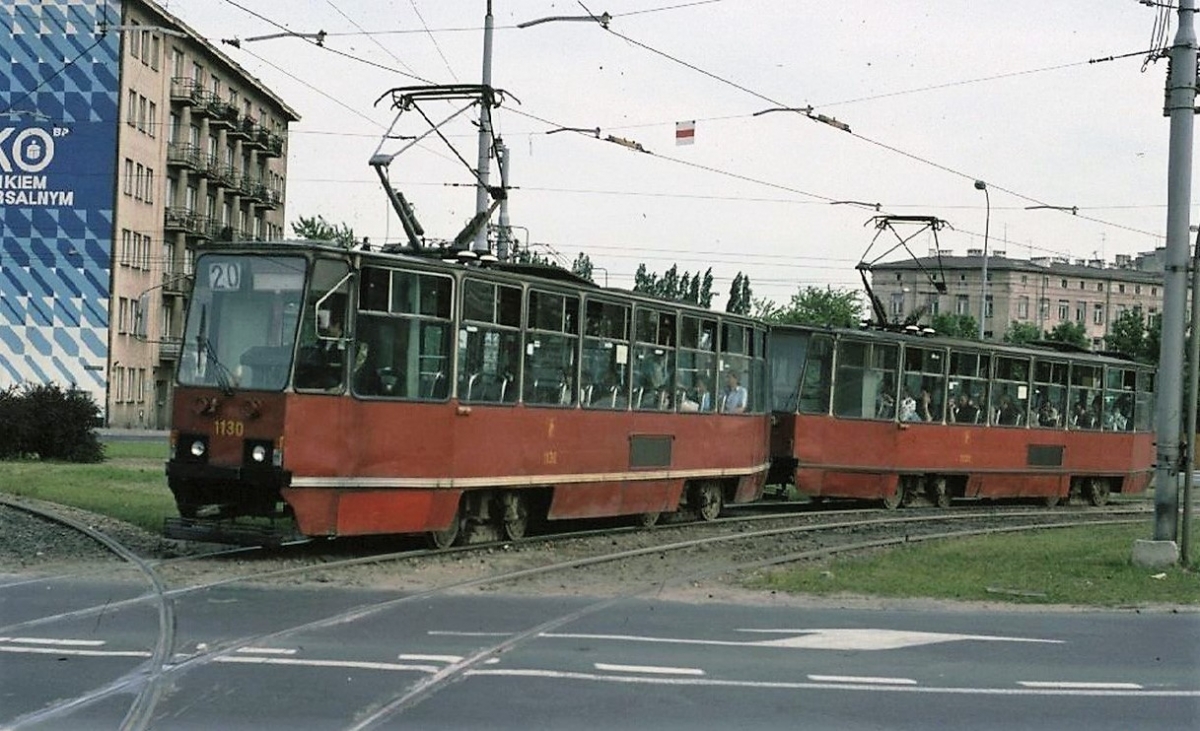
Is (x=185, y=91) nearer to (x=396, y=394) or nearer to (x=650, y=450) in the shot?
(x=650, y=450)

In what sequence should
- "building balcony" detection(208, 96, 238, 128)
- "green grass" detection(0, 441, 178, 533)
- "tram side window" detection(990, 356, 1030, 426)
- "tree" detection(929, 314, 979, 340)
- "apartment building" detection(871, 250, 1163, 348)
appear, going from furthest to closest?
"apartment building" detection(871, 250, 1163, 348) → "tree" detection(929, 314, 979, 340) → "building balcony" detection(208, 96, 238, 128) → "tram side window" detection(990, 356, 1030, 426) → "green grass" detection(0, 441, 178, 533)

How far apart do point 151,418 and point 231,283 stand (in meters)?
57.0

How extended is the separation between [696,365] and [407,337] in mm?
7060

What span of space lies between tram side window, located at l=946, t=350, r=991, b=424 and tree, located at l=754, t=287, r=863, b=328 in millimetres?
73177

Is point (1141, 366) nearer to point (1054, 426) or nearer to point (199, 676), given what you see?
point (1054, 426)

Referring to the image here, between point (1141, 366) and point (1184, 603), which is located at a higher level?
point (1141, 366)

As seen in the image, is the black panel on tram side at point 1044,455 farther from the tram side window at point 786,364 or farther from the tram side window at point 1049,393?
the tram side window at point 786,364

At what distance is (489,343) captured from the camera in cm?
1742

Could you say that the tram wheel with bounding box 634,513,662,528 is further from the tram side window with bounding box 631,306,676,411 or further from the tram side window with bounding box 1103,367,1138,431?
the tram side window with bounding box 1103,367,1138,431

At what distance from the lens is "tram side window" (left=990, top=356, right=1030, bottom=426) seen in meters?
30.9

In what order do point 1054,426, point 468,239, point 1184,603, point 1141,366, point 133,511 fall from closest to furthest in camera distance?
point 1184,603 < point 468,239 < point 133,511 < point 1054,426 < point 1141,366

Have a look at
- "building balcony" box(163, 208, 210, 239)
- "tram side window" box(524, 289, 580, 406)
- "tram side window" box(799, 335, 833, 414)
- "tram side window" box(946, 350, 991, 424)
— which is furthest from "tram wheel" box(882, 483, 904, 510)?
"building balcony" box(163, 208, 210, 239)

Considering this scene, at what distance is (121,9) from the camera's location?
2406 inches

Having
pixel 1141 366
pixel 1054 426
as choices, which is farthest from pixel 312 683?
pixel 1141 366
